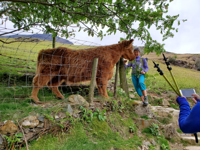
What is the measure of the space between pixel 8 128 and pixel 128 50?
452cm

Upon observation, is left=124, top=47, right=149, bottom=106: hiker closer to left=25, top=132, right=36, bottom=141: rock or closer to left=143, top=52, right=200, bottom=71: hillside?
left=25, top=132, right=36, bottom=141: rock

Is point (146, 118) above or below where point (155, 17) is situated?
below

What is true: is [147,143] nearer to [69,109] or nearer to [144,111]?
[144,111]

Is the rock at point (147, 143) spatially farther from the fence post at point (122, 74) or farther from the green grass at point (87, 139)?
the fence post at point (122, 74)

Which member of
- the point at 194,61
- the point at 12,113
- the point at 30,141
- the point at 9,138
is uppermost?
the point at 194,61

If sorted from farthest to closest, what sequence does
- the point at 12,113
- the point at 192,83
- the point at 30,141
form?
the point at 192,83
the point at 12,113
the point at 30,141

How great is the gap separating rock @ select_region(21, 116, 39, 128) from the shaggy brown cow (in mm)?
1302

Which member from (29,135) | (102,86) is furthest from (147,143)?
(29,135)

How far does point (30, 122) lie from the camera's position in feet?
9.05

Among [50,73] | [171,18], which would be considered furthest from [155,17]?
[50,73]

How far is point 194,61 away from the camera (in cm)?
1096

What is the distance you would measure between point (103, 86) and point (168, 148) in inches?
106

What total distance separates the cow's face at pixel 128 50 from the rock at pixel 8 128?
426 cm

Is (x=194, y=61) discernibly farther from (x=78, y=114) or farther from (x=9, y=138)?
(x=9, y=138)
